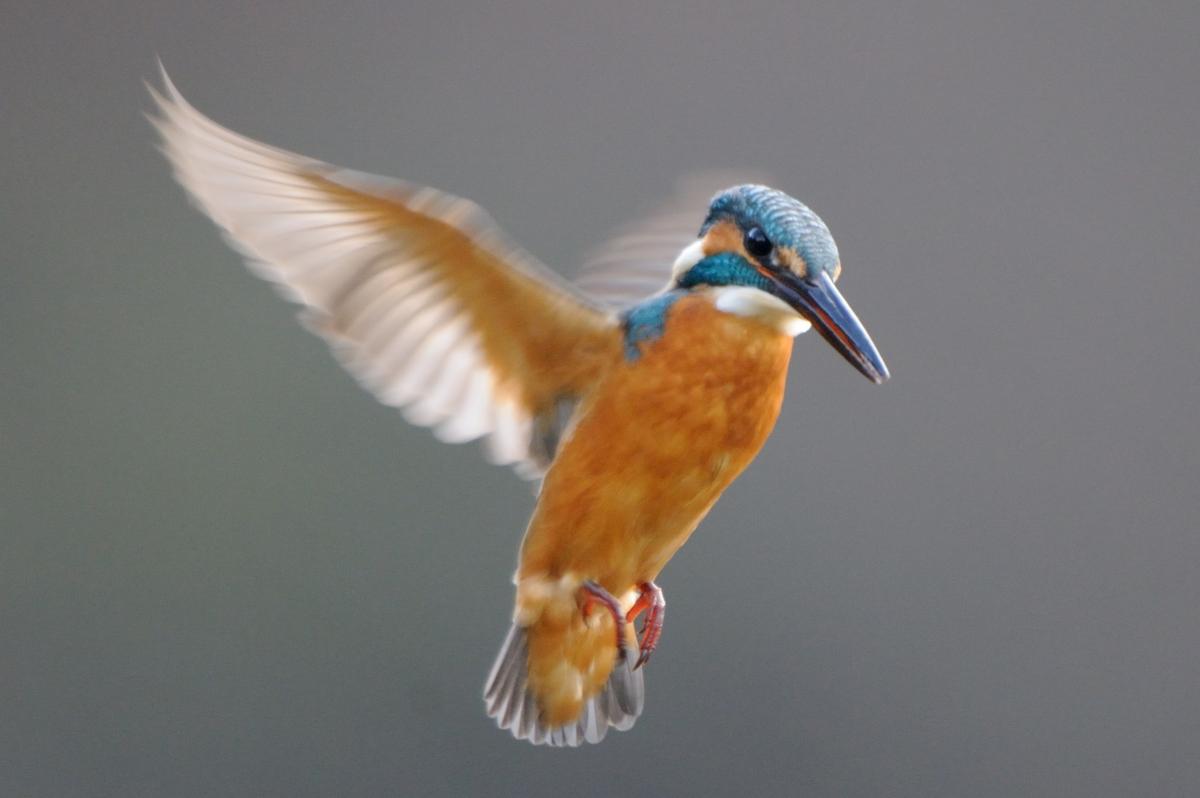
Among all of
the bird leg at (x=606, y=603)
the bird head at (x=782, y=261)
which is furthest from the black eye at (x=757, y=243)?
the bird leg at (x=606, y=603)

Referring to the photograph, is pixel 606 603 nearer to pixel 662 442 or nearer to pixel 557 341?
pixel 662 442

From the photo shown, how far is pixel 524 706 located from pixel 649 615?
306mm

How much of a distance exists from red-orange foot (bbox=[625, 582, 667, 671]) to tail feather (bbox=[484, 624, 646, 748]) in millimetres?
155

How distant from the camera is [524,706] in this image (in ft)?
6.31

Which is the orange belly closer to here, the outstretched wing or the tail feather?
the outstretched wing

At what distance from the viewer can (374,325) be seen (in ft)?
5.35

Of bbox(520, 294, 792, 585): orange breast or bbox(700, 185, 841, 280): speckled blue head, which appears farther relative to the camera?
bbox(520, 294, 792, 585): orange breast

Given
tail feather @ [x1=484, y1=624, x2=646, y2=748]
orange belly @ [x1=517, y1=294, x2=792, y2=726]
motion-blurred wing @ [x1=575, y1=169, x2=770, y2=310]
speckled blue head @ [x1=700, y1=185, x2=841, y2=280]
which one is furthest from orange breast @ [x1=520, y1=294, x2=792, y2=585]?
motion-blurred wing @ [x1=575, y1=169, x2=770, y2=310]

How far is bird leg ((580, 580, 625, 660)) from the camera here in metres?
1.62

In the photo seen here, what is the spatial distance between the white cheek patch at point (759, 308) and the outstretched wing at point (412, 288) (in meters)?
0.16

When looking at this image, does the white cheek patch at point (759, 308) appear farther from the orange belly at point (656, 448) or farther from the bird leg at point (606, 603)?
the bird leg at point (606, 603)

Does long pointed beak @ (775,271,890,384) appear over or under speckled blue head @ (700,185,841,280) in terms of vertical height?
under

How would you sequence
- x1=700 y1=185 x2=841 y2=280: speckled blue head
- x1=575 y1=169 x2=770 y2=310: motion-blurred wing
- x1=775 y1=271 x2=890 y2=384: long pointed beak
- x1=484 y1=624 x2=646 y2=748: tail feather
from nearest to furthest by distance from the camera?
x1=775 y1=271 x2=890 y2=384: long pointed beak
x1=700 y1=185 x2=841 y2=280: speckled blue head
x1=484 y1=624 x2=646 y2=748: tail feather
x1=575 y1=169 x2=770 y2=310: motion-blurred wing

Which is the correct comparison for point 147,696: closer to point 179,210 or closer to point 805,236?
point 179,210
